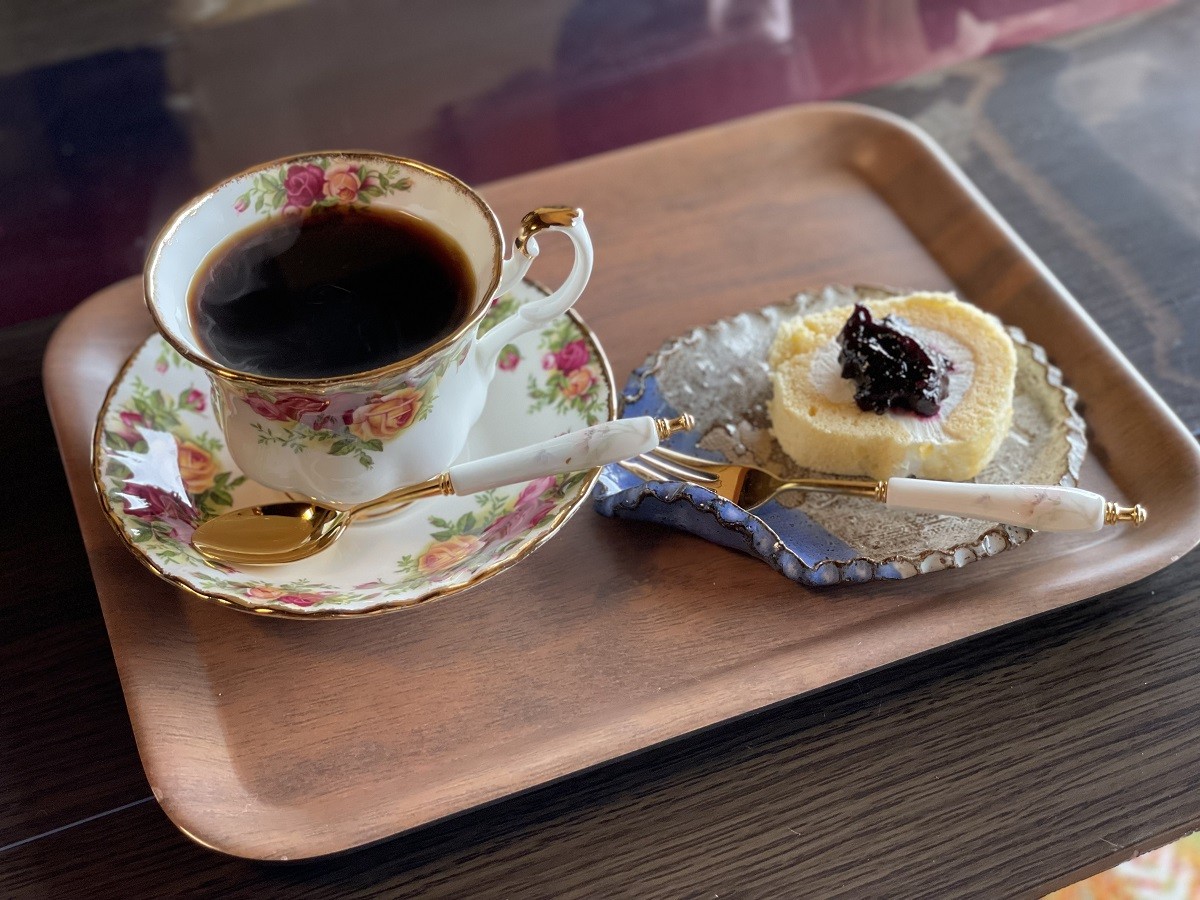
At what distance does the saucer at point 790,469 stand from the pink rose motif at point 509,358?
0.11 m

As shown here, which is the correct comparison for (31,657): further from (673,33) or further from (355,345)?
(673,33)

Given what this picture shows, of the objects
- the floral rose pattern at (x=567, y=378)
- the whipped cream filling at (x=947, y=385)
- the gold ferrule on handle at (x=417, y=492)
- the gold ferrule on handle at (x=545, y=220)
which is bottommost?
the gold ferrule on handle at (x=417, y=492)

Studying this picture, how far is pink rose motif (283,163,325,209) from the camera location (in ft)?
3.40

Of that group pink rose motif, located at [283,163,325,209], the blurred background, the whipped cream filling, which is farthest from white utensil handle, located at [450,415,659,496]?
the blurred background

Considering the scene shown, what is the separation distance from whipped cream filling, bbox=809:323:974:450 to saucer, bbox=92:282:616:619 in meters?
0.20

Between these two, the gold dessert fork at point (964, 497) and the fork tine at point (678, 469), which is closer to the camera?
the gold dessert fork at point (964, 497)

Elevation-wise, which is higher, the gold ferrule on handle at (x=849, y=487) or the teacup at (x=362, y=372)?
the teacup at (x=362, y=372)

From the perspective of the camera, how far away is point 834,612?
0.94m

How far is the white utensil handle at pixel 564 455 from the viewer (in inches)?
35.4

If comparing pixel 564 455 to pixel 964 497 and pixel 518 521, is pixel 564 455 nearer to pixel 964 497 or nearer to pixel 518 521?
pixel 518 521

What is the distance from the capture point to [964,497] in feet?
3.00

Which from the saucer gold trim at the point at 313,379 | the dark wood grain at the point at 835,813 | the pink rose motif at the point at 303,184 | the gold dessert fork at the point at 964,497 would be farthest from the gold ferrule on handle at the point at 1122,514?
the pink rose motif at the point at 303,184

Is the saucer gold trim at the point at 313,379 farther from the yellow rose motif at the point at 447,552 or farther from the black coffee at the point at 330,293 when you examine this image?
the yellow rose motif at the point at 447,552

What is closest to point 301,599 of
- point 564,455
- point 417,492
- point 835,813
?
point 417,492
